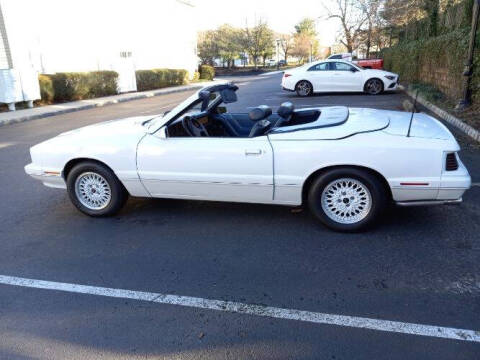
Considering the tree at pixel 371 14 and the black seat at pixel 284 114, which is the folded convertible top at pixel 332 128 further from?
the tree at pixel 371 14

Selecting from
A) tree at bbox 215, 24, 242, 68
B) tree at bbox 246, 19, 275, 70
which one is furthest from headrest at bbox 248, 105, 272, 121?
tree at bbox 215, 24, 242, 68

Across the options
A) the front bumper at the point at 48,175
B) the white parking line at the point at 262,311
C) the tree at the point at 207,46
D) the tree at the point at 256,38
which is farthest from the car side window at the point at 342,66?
the tree at the point at 207,46

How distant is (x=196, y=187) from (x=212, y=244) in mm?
637

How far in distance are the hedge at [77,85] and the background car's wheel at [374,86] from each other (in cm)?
1306

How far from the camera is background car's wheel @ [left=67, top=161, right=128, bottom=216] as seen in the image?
456cm

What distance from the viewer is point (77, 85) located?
20.0 metres

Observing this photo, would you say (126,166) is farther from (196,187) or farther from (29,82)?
(29,82)

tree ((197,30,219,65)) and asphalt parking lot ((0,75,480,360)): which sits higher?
tree ((197,30,219,65))

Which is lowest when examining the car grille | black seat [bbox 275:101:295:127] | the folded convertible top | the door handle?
the car grille

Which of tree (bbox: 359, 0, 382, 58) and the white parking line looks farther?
tree (bbox: 359, 0, 382, 58)

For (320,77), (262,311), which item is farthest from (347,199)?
(320,77)

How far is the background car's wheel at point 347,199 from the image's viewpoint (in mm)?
3924

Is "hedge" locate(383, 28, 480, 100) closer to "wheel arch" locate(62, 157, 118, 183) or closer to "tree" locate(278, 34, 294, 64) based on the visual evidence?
"wheel arch" locate(62, 157, 118, 183)

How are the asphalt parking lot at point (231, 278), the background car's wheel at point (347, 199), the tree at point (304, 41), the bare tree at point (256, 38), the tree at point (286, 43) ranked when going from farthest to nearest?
the tree at point (304, 41)
the tree at point (286, 43)
the bare tree at point (256, 38)
the background car's wheel at point (347, 199)
the asphalt parking lot at point (231, 278)
